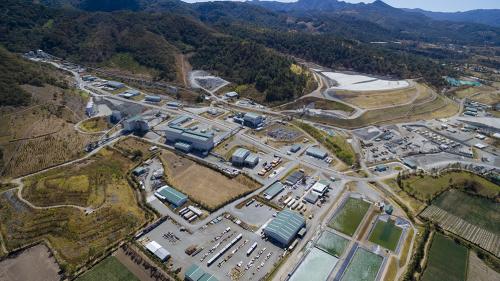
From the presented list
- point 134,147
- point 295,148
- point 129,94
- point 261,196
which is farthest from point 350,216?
point 129,94

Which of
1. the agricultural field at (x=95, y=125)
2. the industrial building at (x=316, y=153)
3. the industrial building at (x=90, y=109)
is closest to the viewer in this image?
the industrial building at (x=316, y=153)

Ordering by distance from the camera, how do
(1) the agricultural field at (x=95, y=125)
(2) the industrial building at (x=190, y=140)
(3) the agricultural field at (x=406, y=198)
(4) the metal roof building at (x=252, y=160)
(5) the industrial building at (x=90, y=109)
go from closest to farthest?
(3) the agricultural field at (x=406, y=198) → (4) the metal roof building at (x=252, y=160) → (2) the industrial building at (x=190, y=140) → (1) the agricultural field at (x=95, y=125) → (5) the industrial building at (x=90, y=109)

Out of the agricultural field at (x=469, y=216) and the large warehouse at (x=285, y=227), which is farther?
the agricultural field at (x=469, y=216)

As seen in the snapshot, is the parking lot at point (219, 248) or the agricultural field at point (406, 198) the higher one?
the agricultural field at point (406, 198)

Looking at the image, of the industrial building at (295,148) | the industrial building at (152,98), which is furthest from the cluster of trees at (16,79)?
the industrial building at (295,148)

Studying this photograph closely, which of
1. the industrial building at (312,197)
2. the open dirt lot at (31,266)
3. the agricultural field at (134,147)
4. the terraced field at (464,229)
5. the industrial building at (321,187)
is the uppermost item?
the terraced field at (464,229)

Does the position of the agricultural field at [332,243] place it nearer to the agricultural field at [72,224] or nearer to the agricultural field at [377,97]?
the agricultural field at [72,224]

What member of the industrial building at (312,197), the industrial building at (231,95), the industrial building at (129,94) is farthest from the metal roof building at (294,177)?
the industrial building at (129,94)

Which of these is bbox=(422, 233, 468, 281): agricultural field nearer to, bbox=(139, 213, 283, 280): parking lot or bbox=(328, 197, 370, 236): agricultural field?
bbox=(328, 197, 370, 236): agricultural field

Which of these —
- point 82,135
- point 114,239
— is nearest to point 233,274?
point 114,239

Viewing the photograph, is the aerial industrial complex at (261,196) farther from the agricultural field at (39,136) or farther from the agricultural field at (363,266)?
the agricultural field at (39,136)
